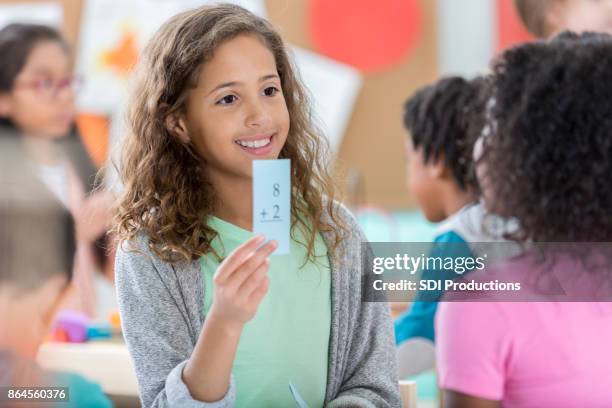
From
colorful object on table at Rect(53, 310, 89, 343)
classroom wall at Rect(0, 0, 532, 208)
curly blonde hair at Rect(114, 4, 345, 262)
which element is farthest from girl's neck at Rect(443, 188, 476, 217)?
classroom wall at Rect(0, 0, 532, 208)

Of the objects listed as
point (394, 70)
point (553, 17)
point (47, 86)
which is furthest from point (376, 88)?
point (47, 86)

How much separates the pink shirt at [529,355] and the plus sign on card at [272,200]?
23cm

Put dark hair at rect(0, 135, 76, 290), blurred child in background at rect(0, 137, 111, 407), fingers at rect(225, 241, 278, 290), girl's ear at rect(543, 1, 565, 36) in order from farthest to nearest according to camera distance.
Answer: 1. girl's ear at rect(543, 1, 565, 36)
2. dark hair at rect(0, 135, 76, 290)
3. blurred child in background at rect(0, 137, 111, 407)
4. fingers at rect(225, 241, 278, 290)

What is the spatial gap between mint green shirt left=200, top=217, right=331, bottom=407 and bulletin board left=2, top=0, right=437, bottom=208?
1905mm

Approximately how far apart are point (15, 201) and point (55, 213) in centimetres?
13

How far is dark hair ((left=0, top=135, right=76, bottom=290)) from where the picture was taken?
7.13 ft

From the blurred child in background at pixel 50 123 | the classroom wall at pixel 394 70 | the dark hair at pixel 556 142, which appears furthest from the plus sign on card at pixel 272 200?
the classroom wall at pixel 394 70

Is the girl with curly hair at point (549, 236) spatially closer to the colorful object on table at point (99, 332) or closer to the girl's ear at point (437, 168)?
the girl's ear at point (437, 168)

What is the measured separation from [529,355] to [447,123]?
87 cm

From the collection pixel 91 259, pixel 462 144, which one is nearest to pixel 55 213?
pixel 91 259

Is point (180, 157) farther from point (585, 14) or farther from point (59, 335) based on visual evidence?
point (585, 14)

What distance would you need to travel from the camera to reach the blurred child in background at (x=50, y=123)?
7.95ft

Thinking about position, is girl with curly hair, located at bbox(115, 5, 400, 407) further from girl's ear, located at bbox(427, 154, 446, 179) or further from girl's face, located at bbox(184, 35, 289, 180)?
girl's ear, located at bbox(427, 154, 446, 179)

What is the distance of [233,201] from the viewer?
1.14 meters
